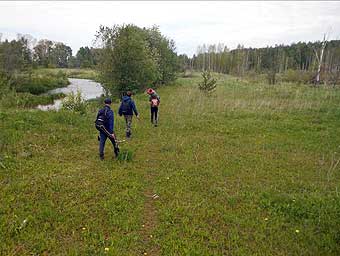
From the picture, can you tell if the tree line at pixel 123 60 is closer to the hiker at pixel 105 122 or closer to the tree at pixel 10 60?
the hiker at pixel 105 122

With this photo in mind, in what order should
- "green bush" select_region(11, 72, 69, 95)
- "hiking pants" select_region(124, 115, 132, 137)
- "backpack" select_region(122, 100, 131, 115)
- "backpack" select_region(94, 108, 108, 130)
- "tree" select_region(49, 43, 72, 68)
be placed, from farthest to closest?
"tree" select_region(49, 43, 72, 68) < "green bush" select_region(11, 72, 69, 95) < "hiking pants" select_region(124, 115, 132, 137) < "backpack" select_region(122, 100, 131, 115) < "backpack" select_region(94, 108, 108, 130)

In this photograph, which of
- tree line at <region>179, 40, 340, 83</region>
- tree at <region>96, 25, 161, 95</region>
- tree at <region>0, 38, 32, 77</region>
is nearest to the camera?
tree at <region>96, 25, 161, 95</region>

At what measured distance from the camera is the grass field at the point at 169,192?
4.73 m

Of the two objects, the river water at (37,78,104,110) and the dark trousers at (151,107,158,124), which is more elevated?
the dark trousers at (151,107,158,124)

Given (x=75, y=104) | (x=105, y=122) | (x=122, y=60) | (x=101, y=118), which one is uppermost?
(x=122, y=60)

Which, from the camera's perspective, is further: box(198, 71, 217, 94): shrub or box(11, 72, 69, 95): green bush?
box(11, 72, 69, 95): green bush

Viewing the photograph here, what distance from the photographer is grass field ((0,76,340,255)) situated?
4.73m

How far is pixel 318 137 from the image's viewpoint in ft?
38.4

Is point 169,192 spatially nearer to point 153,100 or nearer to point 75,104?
point 153,100

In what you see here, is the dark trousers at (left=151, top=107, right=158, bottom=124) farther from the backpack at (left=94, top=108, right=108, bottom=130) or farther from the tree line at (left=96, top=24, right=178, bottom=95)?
the tree line at (left=96, top=24, right=178, bottom=95)

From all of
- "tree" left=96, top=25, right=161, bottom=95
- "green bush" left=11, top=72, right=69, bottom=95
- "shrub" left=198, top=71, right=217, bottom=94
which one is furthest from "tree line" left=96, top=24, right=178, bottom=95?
"green bush" left=11, top=72, right=69, bottom=95

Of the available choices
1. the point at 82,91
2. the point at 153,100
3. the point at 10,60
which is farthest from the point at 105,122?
the point at 10,60

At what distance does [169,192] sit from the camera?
21.7 feet

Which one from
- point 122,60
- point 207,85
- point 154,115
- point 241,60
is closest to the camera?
point 154,115
